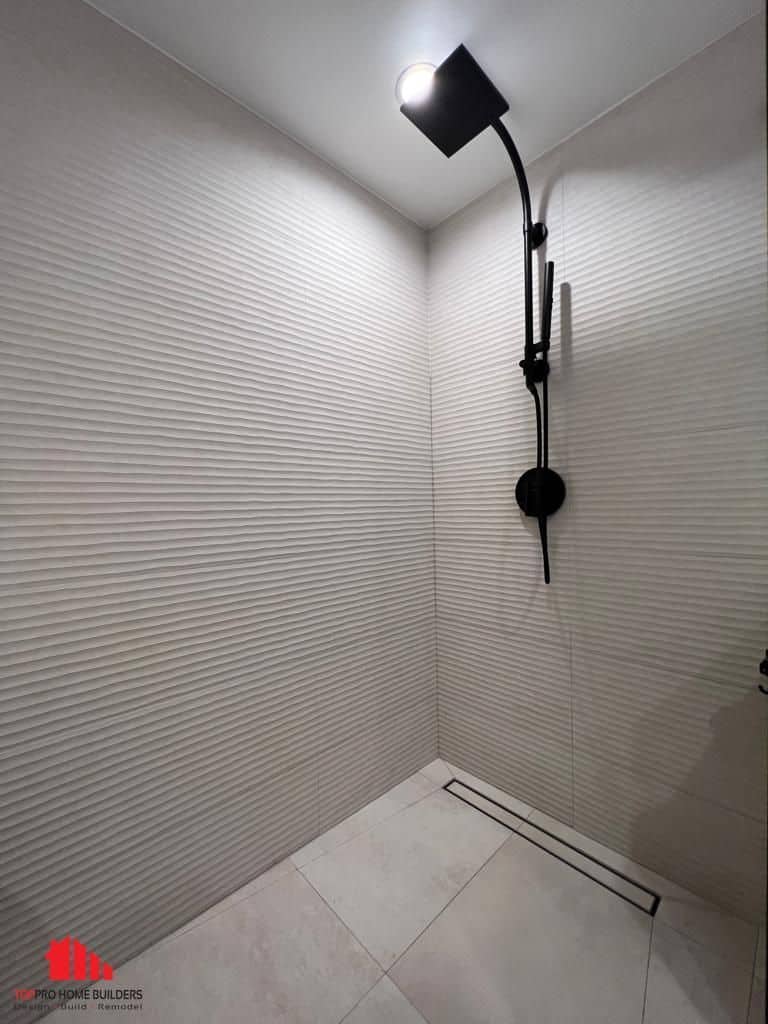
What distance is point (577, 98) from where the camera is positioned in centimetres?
116

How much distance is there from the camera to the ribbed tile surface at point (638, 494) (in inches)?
39.3

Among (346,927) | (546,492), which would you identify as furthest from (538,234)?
(346,927)

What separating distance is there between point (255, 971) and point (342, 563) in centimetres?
93

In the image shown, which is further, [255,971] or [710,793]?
[710,793]

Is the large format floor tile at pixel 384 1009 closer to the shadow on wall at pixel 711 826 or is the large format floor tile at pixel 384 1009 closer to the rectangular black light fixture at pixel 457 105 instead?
the shadow on wall at pixel 711 826

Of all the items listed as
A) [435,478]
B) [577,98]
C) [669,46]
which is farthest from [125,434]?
[669,46]

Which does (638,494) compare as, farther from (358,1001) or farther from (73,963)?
(73,963)

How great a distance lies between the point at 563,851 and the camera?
47.6 inches

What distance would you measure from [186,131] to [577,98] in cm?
101

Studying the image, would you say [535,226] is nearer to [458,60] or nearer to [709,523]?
[458,60]

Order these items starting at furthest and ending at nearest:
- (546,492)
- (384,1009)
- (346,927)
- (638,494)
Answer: (546,492)
(638,494)
(346,927)
(384,1009)

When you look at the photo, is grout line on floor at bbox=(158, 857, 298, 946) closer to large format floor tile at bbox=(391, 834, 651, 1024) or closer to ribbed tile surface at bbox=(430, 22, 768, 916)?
large format floor tile at bbox=(391, 834, 651, 1024)

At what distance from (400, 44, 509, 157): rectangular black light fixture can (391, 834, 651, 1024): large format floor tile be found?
1950 mm

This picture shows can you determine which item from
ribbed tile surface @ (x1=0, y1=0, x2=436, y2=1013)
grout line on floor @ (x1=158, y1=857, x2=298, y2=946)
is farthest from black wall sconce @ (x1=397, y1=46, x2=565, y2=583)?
grout line on floor @ (x1=158, y1=857, x2=298, y2=946)
